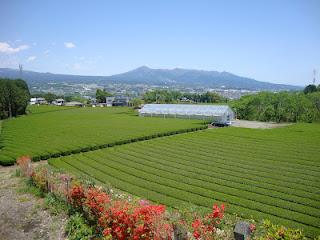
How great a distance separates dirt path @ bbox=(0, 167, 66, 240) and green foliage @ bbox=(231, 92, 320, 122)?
7840 cm

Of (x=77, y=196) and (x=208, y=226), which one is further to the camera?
(x=77, y=196)

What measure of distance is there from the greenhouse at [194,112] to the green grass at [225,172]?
1075 inches

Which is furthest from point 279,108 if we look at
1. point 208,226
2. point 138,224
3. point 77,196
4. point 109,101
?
point 109,101

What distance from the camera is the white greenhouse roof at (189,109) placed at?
7771 centimetres

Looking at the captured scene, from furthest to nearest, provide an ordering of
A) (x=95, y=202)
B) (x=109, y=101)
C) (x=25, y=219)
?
(x=109, y=101) < (x=25, y=219) < (x=95, y=202)

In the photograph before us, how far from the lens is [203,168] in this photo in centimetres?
3195

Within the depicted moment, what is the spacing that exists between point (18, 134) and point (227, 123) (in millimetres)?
45009

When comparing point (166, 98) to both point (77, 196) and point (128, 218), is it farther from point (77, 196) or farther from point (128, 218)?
point (128, 218)

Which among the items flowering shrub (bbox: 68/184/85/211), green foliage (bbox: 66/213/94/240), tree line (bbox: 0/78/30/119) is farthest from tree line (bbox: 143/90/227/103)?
green foliage (bbox: 66/213/94/240)

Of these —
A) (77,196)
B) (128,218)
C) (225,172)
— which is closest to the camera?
(128,218)

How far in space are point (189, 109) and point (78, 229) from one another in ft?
234

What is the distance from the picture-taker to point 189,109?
85.4m

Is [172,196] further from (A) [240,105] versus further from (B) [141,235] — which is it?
(A) [240,105]

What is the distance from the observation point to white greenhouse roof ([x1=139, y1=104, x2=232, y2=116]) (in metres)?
77.7
